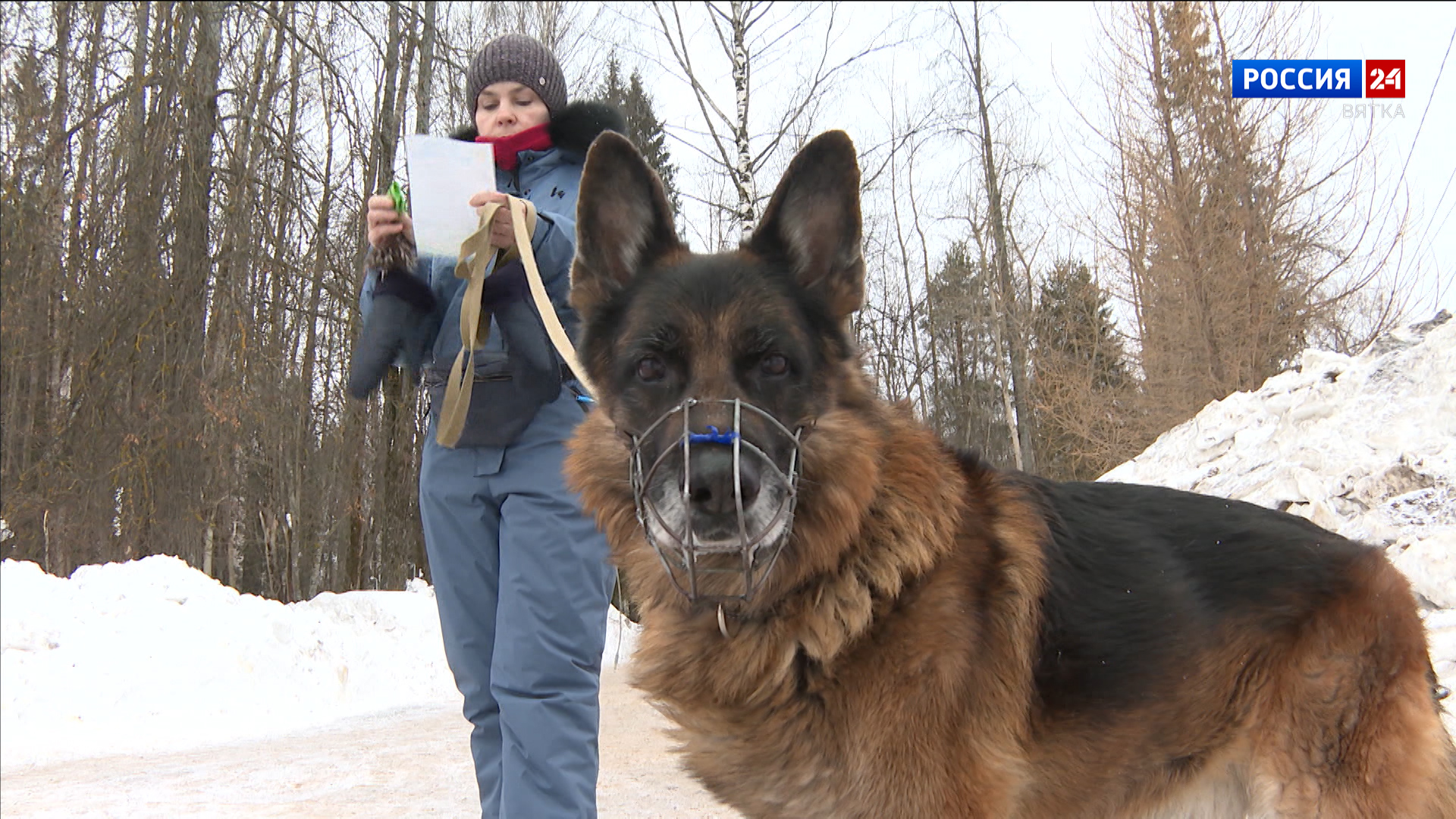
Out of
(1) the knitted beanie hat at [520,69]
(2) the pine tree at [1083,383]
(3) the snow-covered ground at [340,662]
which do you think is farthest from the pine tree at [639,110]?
(1) the knitted beanie hat at [520,69]

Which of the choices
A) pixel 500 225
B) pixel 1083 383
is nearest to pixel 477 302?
pixel 500 225

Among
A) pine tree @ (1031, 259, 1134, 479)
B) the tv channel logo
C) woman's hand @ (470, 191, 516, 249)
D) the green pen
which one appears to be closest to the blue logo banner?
the tv channel logo

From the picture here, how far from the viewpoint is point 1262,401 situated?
1074 centimetres

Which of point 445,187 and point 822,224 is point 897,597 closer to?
point 822,224

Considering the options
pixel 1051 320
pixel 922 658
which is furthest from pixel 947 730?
pixel 1051 320

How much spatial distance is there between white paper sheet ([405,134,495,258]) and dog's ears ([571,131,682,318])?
416 millimetres

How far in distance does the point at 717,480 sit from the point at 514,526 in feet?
3.88

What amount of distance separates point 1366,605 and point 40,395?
12.4m

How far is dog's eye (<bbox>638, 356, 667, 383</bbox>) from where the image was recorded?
7.91 feet

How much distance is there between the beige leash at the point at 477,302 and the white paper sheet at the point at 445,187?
0.06 metres

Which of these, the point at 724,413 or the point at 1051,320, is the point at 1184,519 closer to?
the point at 724,413

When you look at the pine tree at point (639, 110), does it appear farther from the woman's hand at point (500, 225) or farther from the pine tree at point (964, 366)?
the woman's hand at point (500, 225)

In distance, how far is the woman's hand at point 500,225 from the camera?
9.32ft

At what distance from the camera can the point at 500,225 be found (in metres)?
2.91
